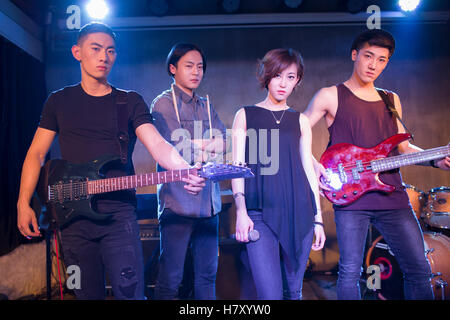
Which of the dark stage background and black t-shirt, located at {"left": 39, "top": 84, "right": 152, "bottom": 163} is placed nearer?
black t-shirt, located at {"left": 39, "top": 84, "right": 152, "bottom": 163}

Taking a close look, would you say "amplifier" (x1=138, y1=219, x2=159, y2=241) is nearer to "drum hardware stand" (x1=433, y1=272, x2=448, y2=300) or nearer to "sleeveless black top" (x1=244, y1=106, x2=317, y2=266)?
"sleeveless black top" (x1=244, y1=106, x2=317, y2=266)

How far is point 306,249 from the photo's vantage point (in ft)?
6.38

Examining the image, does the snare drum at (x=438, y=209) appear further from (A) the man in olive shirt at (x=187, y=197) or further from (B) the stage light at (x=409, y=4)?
(B) the stage light at (x=409, y=4)

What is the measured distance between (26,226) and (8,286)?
223 cm

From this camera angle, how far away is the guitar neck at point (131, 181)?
188 centimetres

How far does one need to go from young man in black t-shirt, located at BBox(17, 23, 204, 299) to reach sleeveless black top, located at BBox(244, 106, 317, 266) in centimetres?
37

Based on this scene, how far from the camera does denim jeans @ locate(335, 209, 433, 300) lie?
2.07 metres

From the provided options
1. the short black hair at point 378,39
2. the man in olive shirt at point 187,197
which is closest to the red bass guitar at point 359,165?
the short black hair at point 378,39

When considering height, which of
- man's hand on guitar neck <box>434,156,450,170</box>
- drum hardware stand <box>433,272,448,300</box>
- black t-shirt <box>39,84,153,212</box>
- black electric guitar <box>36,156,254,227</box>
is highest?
black t-shirt <box>39,84,153,212</box>

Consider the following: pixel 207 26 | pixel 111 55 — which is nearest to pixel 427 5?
pixel 207 26

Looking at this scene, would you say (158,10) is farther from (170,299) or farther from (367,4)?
(170,299)

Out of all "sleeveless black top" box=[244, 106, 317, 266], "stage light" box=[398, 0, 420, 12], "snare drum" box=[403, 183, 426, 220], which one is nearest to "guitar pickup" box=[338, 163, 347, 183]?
"sleeveless black top" box=[244, 106, 317, 266]

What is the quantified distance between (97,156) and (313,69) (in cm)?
355

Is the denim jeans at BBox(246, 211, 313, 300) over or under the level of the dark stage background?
under
